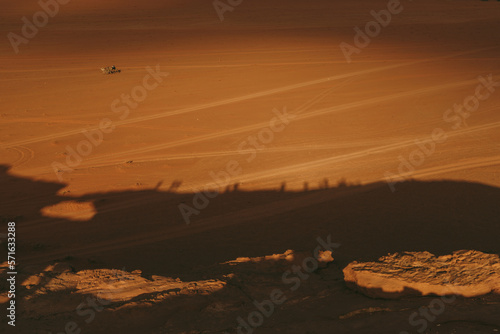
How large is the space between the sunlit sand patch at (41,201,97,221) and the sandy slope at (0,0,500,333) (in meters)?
0.03

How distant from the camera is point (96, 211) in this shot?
781 centimetres

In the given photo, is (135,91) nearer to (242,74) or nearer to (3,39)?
(242,74)

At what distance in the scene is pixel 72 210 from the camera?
7.84 m

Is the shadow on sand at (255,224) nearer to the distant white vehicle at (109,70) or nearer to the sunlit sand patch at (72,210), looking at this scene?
the sunlit sand patch at (72,210)

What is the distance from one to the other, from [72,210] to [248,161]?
3.42m

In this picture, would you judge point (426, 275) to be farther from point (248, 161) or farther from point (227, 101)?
point (227, 101)

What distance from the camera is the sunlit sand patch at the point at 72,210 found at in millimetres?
7668

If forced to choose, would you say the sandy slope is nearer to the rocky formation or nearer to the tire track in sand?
the tire track in sand

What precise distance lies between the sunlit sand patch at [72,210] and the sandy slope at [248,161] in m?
0.03

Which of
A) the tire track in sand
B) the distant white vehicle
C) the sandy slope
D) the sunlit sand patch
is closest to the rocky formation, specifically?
the sandy slope

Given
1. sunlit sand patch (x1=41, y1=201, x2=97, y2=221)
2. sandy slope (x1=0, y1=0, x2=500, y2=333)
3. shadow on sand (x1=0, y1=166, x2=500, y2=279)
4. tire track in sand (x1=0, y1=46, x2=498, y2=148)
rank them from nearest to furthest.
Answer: sandy slope (x1=0, y1=0, x2=500, y2=333), shadow on sand (x1=0, y1=166, x2=500, y2=279), sunlit sand patch (x1=41, y1=201, x2=97, y2=221), tire track in sand (x1=0, y1=46, x2=498, y2=148)

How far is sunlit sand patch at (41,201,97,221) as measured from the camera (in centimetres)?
767

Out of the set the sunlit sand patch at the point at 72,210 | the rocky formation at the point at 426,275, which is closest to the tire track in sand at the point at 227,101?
the sunlit sand patch at the point at 72,210

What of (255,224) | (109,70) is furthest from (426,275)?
(109,70)
